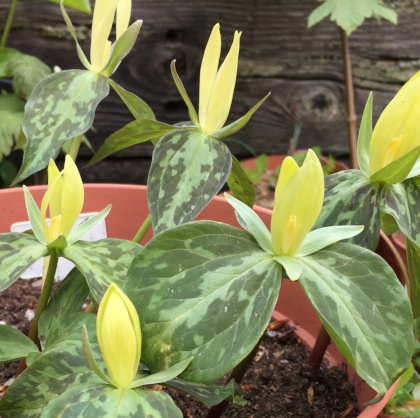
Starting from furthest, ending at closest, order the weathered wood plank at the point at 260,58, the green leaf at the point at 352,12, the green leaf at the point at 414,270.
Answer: the weathered wood plank at the point at 260,58
the green leaf at the point at 352,12
the green leaf at the point at 414,270

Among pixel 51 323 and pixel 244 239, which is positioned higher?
pixel 244 239

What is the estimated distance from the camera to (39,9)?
1265mm

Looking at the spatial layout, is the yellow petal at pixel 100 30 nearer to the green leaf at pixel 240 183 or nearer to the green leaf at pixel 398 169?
the green leaf at pixel 240 183

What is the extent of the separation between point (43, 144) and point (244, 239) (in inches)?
Result: 7.7

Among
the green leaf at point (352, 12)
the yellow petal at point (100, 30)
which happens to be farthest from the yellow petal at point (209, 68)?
the green leaf at point (352, 12)

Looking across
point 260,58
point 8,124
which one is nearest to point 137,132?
point 8,124

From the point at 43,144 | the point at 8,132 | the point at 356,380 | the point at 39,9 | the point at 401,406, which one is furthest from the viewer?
the point at 39,9

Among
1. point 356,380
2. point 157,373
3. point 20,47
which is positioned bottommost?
point 356,380

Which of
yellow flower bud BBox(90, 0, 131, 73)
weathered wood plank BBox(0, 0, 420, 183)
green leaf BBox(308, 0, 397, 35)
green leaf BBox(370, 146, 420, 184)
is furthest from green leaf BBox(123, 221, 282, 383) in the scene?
weathered wood plank BBox(0, 0, 420, 183)

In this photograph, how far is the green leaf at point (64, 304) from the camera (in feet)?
1.57

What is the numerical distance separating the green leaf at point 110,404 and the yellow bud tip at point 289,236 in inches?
4.8

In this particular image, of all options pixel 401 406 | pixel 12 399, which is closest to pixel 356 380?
pixel 401 406

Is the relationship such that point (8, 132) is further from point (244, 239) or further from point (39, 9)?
point (244, 239)

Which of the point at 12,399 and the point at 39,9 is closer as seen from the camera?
the point at 12,399
